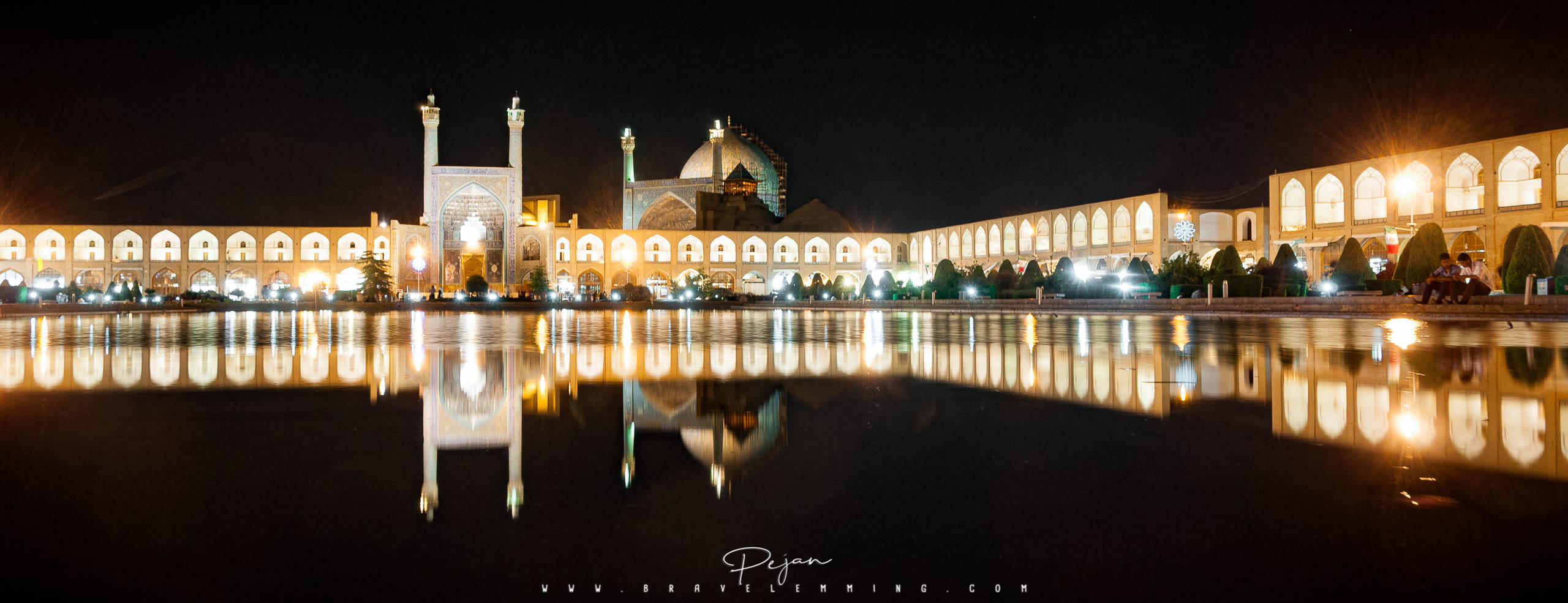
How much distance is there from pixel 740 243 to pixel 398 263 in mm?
15677

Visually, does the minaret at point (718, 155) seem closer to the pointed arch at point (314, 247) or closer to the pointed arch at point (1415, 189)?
the pointed arch at point (314, 247)

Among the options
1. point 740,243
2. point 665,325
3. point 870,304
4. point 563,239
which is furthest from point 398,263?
point 665,325

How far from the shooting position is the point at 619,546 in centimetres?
152

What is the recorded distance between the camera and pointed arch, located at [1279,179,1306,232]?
93.5 feet

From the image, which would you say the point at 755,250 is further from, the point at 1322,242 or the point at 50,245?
the point at 50,245

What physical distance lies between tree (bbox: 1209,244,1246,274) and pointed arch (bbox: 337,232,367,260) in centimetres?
3764

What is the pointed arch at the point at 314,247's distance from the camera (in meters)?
43.7

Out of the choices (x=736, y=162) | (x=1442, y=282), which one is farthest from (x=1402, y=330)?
(x=736, y=162)

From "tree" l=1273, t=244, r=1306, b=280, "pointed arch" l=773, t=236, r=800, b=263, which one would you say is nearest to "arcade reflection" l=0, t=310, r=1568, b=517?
"tree" l=1273, t=244, r=1306, b=280

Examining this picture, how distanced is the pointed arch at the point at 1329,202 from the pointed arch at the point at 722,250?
26.3 meters

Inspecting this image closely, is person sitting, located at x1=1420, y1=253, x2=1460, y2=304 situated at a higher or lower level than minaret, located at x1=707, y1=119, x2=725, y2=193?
lower

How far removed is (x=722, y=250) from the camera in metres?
46.8

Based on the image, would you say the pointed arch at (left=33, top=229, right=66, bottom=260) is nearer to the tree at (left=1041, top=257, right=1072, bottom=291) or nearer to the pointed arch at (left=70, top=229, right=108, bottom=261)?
the pointed arch at (left=70, top=229, right=108, bottom=261)

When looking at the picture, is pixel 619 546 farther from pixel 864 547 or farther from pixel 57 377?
pixel 57 377
